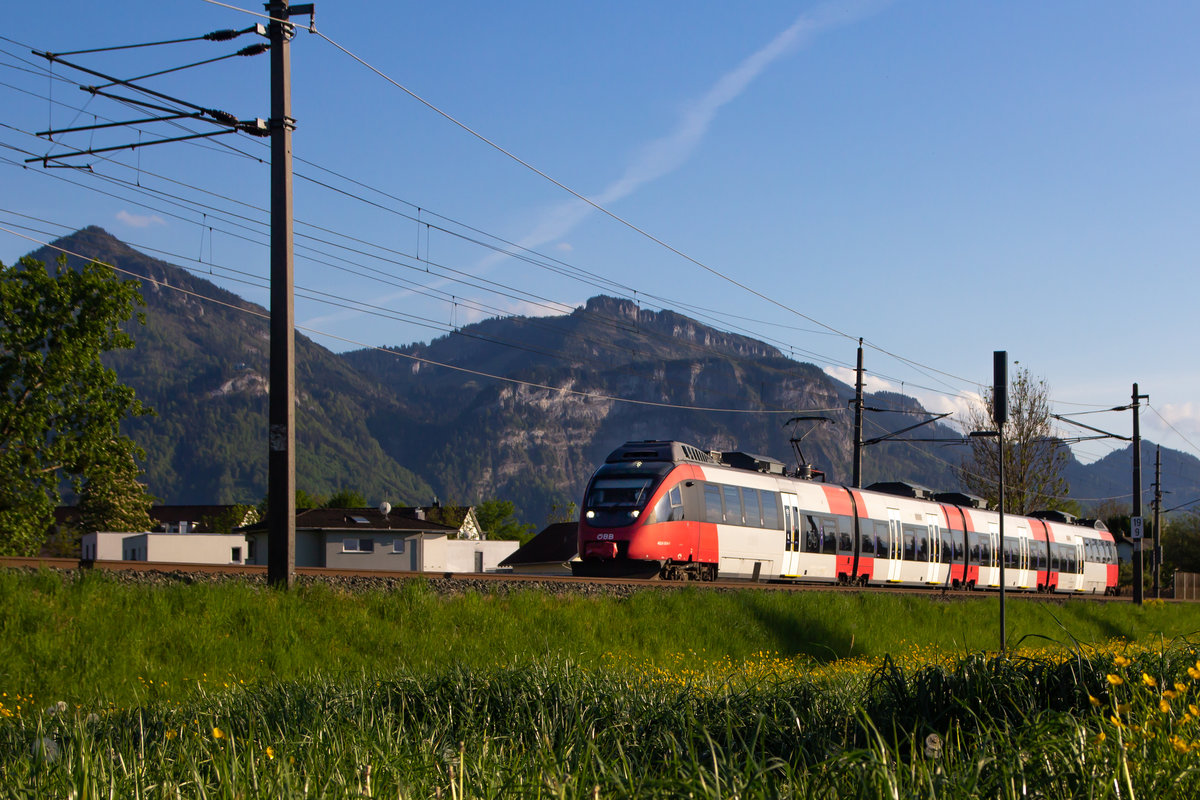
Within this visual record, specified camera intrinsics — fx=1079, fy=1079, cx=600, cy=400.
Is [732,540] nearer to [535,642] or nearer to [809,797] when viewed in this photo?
[535,642]

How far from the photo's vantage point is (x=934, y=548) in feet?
127

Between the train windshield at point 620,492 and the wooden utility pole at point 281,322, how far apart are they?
11254 millimetres

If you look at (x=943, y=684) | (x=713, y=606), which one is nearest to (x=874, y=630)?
(x=713, y=606)

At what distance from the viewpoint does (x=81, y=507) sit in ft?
278

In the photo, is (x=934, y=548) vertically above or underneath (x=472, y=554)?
above

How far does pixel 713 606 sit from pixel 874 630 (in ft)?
15.1

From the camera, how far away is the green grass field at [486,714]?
432 cm

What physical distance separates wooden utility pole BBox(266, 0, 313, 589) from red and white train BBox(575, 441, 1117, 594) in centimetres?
1137

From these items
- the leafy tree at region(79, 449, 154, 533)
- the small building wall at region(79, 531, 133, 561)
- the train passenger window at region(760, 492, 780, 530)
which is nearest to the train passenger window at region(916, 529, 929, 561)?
the train passenger window at region(760, 492, 780, 530)

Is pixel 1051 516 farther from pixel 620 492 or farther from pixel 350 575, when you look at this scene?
pixel 350 575

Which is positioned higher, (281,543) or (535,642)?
(281,543)

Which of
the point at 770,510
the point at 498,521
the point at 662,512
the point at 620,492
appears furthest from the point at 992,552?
the point at 498,521

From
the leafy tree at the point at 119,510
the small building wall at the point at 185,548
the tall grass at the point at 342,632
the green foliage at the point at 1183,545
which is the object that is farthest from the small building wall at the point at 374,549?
the green foliage at the point at 1183,545

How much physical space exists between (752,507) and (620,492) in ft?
14.1
